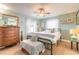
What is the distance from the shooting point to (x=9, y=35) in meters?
1.74

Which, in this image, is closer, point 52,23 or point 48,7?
point 48,7

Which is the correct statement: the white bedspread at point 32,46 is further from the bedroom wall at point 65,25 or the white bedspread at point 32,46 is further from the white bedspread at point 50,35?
the bedroom wall at point 65,25

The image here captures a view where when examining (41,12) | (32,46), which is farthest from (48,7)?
(32,46)

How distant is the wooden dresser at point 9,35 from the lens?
1.66 m

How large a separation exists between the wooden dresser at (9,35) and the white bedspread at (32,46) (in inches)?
8.1

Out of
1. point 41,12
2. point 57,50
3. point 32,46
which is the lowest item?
point 57,50

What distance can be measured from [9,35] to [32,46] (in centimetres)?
57

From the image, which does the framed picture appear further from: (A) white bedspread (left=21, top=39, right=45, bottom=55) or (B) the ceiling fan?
(A) white bedspread (left=21, top=39, right=45, bottom=55)

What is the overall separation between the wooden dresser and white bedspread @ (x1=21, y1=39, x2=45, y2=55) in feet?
0.67

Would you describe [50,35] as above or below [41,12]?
below

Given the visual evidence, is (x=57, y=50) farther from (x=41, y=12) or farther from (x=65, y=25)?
(x=41, y=12)

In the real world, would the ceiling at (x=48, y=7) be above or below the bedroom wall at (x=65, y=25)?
above

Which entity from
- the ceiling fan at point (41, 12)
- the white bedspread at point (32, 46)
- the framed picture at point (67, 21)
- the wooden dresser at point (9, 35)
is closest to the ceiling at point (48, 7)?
the ceiling fan at point (41, 12)

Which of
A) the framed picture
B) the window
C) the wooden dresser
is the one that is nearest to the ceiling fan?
the window
